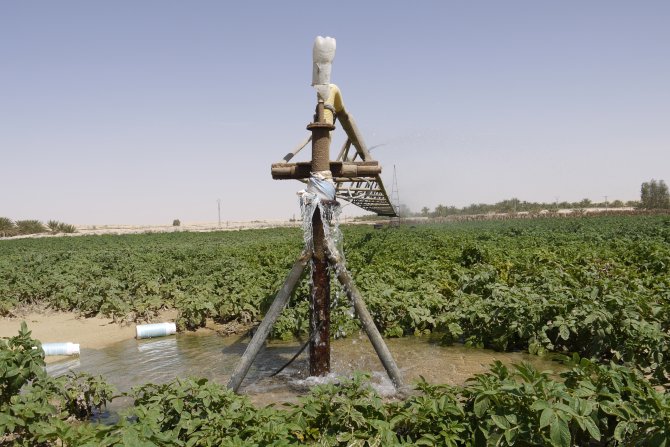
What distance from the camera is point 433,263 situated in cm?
1070

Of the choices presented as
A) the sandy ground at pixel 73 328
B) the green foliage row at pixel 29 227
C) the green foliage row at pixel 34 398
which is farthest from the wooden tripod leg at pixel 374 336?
the green foliage row at pixel 29 227

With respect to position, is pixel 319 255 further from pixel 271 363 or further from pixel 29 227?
pixel 29 227

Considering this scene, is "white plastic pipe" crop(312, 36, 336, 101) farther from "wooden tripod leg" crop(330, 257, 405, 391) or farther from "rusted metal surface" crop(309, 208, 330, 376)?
"wooden tripod leg" crop(330, 257, 405, 391)

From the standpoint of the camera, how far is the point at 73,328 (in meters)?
9.07

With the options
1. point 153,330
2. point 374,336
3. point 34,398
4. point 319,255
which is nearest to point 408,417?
point 374,336

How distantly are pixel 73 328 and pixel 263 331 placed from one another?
251 inches

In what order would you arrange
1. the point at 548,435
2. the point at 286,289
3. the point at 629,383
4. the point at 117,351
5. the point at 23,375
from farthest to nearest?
the point at 117,351 → the point at 286,289 → the point at 23,375 → the point at 629,383 → the point at 548,435

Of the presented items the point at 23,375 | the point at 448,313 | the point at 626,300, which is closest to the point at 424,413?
the point at 23,375

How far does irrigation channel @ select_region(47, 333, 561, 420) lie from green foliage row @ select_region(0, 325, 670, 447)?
61.4 inches

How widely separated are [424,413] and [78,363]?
6.02m

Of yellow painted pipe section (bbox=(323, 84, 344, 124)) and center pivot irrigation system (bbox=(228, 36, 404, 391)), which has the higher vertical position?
yellow painted pipe section (bbox=(323, 84, 344, 124))

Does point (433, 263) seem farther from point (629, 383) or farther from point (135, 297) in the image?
point (629, 383)

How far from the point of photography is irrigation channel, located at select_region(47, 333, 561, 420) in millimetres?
5355

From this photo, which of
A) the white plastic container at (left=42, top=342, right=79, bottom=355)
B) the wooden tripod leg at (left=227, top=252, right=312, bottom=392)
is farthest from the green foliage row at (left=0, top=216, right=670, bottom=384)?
the wooden tripod leg at (left=227, top=252, right=312, bottom=392)
